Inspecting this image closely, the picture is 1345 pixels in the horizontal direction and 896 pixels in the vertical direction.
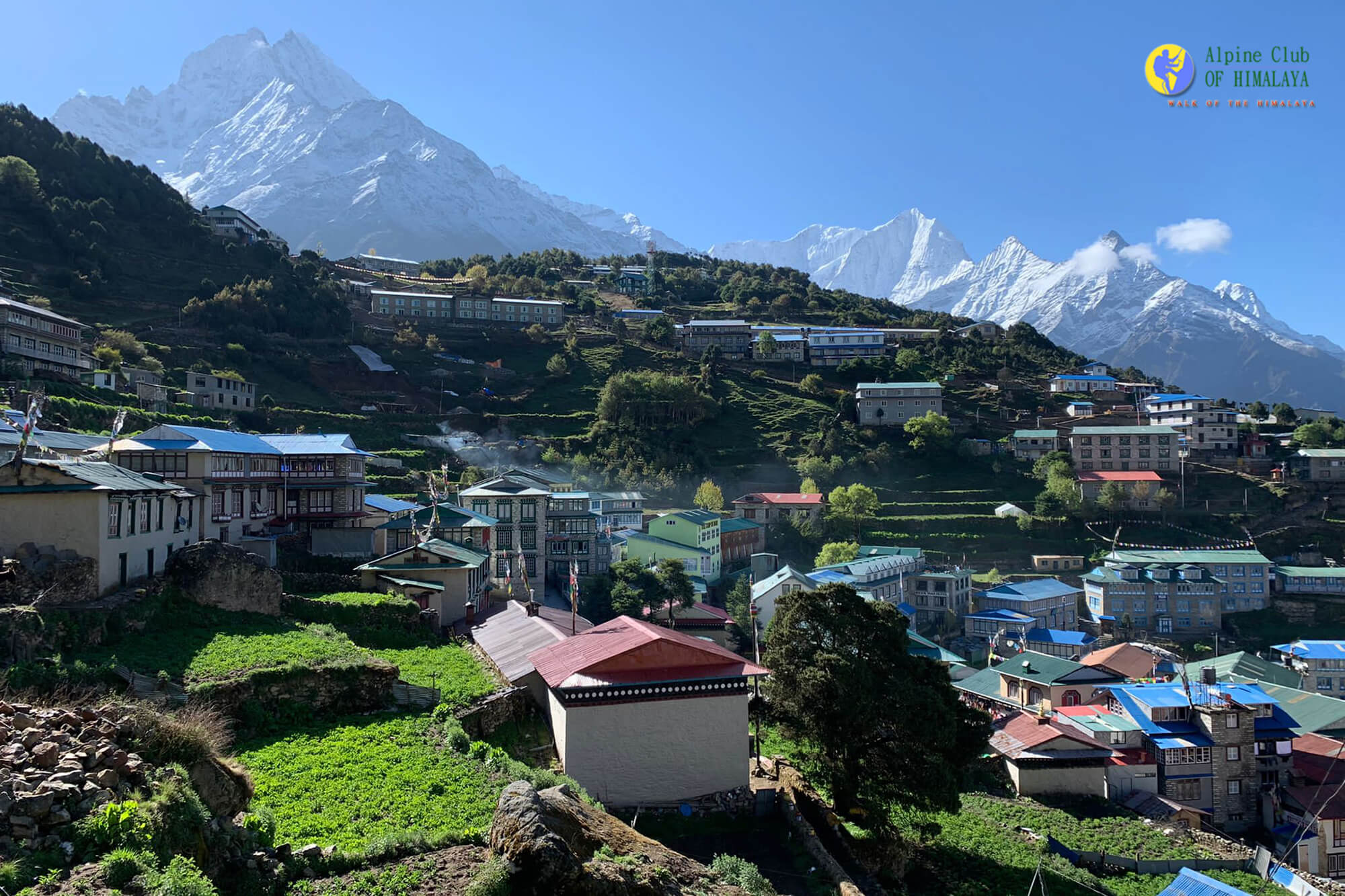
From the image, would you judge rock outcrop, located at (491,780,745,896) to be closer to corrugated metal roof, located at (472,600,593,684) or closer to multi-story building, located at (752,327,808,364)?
corrugated metal roof, located at (472,600,593,684)

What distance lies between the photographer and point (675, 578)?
4291 centimetres

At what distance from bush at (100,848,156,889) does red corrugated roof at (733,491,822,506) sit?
5999cm

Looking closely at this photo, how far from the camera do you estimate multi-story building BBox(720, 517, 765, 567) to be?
5878cm

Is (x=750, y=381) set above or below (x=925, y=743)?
above

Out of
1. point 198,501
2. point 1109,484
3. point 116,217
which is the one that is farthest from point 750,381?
point 198,501

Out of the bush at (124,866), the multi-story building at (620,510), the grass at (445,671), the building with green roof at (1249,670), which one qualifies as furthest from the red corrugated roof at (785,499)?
the bush at (124,866)

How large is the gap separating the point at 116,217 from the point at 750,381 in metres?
64.9

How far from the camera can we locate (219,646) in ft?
56.8

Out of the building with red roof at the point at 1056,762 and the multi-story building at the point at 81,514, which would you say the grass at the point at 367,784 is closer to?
the multi-story building at the point at 81,514

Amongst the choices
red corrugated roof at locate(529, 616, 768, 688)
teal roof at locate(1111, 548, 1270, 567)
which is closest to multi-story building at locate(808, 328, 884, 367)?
teal roof at locate(1111, 548, 1270, 567)

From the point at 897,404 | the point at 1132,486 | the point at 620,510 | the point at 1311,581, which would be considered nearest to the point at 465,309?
the point at 620,510

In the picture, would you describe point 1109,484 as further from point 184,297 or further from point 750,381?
point 184,297

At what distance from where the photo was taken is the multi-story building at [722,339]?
9925 cm

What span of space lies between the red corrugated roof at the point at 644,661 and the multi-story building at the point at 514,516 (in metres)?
22.9
